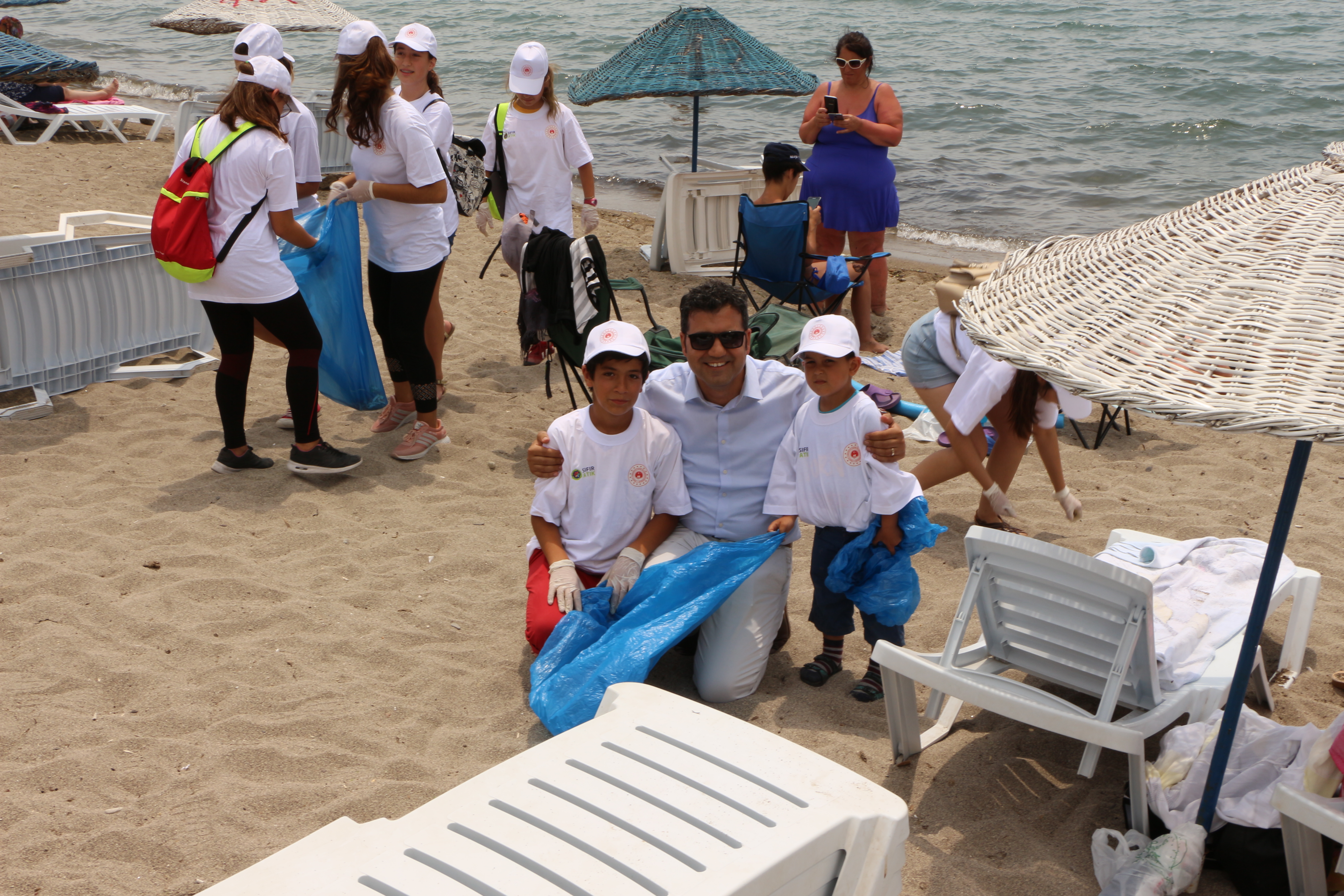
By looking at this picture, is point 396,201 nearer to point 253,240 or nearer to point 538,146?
point 253,240

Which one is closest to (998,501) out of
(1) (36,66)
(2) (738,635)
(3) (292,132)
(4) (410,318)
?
(2) (738,635)

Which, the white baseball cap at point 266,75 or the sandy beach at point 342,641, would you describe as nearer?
the sandy beach at point 342,641

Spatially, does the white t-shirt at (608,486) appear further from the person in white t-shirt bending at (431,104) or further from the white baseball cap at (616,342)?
the person in white t-shirt bending at (431,104)

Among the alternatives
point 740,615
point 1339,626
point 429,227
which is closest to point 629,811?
point 740,615

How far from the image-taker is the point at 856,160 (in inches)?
256

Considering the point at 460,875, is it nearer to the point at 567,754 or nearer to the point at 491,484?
the point at 567,754

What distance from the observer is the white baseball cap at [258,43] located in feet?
13.3

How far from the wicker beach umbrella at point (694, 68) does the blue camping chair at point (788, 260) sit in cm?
138

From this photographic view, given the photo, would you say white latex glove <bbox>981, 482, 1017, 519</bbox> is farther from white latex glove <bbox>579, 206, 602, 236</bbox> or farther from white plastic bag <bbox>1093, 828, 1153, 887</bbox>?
white latex glove <bbox>579, 206, 602, 236</bbox>

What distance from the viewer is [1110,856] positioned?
8.13 feet

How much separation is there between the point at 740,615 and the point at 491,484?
1862 millimetres

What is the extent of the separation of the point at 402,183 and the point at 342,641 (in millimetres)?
2129

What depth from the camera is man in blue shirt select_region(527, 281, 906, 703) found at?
320 centimetres

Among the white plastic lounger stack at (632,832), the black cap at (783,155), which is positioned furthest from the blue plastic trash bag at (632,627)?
the black cap at (783,155)
